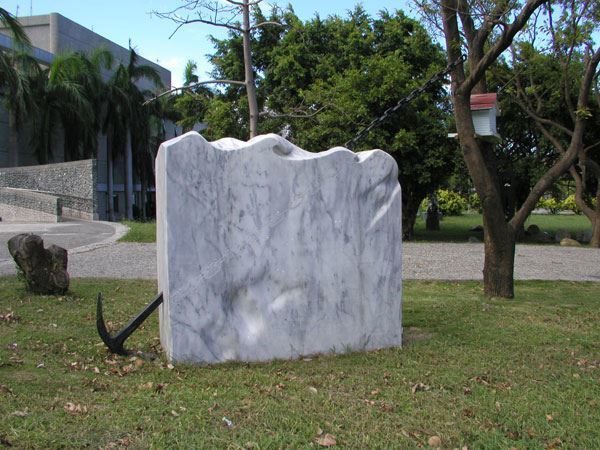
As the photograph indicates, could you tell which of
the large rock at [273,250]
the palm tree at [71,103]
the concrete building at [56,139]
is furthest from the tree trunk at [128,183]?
the large rock at [273,250]

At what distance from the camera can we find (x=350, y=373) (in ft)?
15.2

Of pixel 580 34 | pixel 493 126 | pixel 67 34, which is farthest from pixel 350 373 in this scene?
pixel 67 34

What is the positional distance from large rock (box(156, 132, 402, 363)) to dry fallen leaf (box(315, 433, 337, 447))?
161 cm

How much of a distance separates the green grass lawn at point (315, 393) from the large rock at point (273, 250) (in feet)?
0.82

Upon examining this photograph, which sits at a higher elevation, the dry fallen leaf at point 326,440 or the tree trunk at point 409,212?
the tree trunk at point 409,212

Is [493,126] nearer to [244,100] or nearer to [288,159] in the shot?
[288,159]

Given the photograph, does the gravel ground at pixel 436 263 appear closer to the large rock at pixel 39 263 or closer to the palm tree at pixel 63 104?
the large rock at pixel 39 263

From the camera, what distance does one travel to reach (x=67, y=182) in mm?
26812

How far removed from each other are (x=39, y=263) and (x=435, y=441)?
18.3ft

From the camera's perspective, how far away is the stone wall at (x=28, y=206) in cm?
2405

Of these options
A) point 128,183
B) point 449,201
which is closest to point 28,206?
point 128,183

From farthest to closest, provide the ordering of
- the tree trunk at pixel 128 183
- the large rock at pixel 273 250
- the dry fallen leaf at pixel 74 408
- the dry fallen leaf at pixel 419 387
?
1. the tree trunk at pixel 128 183
2. the large rock at pixel 273 250
3. the dry fallen leaf at pixel 419 387
4. the dry fallen leaf at pixel 74 408

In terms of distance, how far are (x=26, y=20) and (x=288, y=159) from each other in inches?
1534

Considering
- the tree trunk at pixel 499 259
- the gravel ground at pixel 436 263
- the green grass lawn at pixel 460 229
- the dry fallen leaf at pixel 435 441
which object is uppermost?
the tree trunk at pixel 499 259
